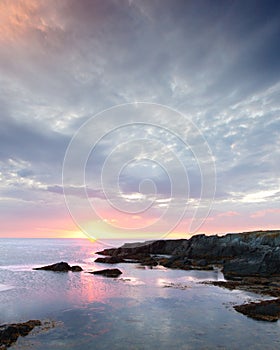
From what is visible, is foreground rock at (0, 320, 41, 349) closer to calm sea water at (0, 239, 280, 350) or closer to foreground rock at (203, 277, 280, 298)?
calm sea water at (0, 239, 280, 350)

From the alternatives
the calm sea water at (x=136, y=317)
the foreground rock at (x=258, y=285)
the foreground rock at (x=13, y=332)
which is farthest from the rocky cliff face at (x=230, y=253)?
the foreground rock at (x=13, y=332)

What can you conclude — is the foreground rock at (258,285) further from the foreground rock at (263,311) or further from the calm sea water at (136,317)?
the foreground rock at (263,311)

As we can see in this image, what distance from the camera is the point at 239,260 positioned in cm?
6384

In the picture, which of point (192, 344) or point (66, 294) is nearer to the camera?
point (192, 344)

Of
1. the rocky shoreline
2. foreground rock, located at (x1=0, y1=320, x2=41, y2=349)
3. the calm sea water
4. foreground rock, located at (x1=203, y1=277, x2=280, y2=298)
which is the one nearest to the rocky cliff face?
the rocky shoreline

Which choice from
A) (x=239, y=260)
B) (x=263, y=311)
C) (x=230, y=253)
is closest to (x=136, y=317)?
(x=263, y=311)

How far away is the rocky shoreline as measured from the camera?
3129 cm

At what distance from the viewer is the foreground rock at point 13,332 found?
20.2m

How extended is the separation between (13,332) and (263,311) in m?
24.6

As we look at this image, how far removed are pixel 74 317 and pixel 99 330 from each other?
197 inches

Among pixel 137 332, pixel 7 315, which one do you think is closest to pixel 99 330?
pixel 137 332

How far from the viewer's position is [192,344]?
67.9 feet

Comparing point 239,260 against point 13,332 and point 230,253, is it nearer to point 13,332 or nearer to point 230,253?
point 230,253

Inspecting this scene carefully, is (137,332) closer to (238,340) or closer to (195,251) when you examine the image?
(238,340)
